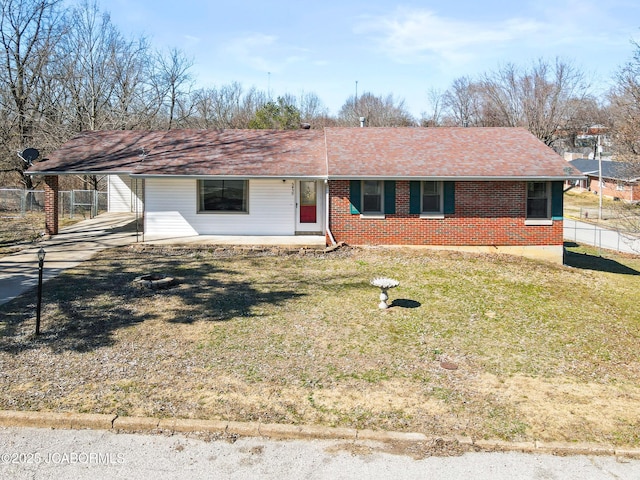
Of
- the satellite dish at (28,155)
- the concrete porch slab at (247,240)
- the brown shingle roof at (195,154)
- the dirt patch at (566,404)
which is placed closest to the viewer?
the dirt patch at (566,404)

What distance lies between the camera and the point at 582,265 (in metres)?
18.7

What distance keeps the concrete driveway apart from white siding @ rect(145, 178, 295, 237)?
3.92 ft

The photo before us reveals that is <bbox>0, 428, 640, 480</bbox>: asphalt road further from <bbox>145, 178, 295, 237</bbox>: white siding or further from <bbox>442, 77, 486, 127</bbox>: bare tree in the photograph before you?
<bbox>442, 77, 486, 127</bbox>: bare tree

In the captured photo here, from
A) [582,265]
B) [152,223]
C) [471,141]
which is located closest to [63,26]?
[152,223]

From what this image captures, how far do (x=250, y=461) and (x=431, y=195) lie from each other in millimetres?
12427

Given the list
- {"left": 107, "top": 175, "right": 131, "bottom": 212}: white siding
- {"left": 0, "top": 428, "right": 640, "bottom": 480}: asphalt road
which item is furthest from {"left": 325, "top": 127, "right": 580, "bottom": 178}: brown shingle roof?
Result: {"left": 0, "top": 428, "right": 640, "bottom": 480}: asphalt road

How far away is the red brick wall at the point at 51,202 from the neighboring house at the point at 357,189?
0.04m

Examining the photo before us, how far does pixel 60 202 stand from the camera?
83.5 feet

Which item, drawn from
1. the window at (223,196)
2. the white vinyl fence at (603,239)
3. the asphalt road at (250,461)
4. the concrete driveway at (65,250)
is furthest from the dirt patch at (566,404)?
the white vinyl fence at (603,239)

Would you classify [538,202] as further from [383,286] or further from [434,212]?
[383,286]

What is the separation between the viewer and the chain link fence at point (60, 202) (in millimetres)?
24219

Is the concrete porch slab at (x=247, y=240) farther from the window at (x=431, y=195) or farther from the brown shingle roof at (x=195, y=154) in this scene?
the window at (x=431, y=195)

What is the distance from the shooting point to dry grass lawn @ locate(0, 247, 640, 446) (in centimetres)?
641

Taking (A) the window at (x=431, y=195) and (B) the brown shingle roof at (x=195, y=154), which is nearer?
(A) the window at (x=431, y=195)
